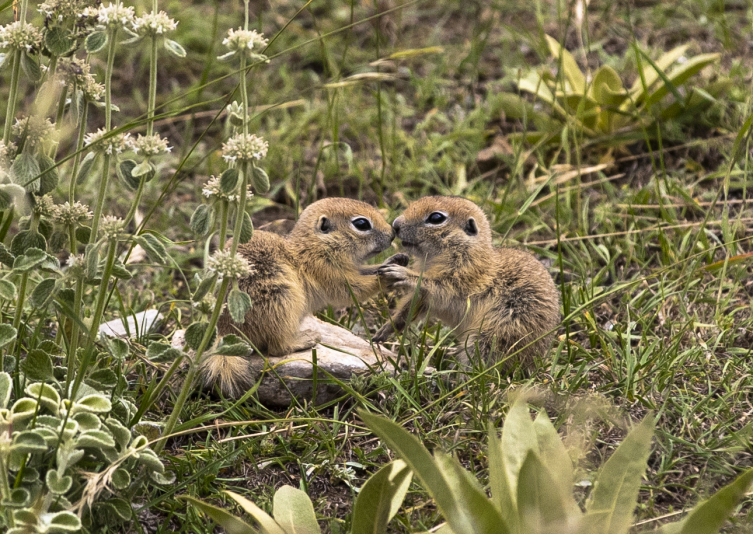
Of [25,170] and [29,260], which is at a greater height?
[25,170]

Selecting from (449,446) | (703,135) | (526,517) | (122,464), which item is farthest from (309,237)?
(703,135)

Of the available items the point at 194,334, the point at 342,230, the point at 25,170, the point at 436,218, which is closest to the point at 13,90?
the point at 25,170

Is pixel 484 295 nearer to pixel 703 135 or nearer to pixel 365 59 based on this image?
pixel 703 135

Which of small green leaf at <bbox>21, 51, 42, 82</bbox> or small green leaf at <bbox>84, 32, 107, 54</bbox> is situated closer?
small green leaf at <bbox>84, 32, 107, 54</bbox>

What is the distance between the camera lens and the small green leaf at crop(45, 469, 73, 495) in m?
2.50

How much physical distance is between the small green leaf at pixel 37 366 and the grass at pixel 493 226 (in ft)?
2.05

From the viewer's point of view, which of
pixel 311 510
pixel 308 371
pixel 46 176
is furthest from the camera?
pixel 308 371

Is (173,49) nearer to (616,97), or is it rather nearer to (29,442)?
(29,442)

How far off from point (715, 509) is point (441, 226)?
249cm

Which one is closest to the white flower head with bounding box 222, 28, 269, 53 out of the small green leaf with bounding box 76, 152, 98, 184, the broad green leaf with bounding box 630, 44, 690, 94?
the small green leaf with bounding box 76, 152, 98, 184

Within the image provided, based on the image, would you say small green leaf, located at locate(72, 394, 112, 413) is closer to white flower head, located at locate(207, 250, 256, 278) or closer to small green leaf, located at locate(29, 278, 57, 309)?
small green leaf, located at locate(29, 278, 57, 309)

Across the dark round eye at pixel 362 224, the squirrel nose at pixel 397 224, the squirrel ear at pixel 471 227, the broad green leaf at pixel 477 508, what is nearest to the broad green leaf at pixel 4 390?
the broad green leaf at pixel 477 508

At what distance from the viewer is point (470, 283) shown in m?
4.50

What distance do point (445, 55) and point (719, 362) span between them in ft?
15.1
